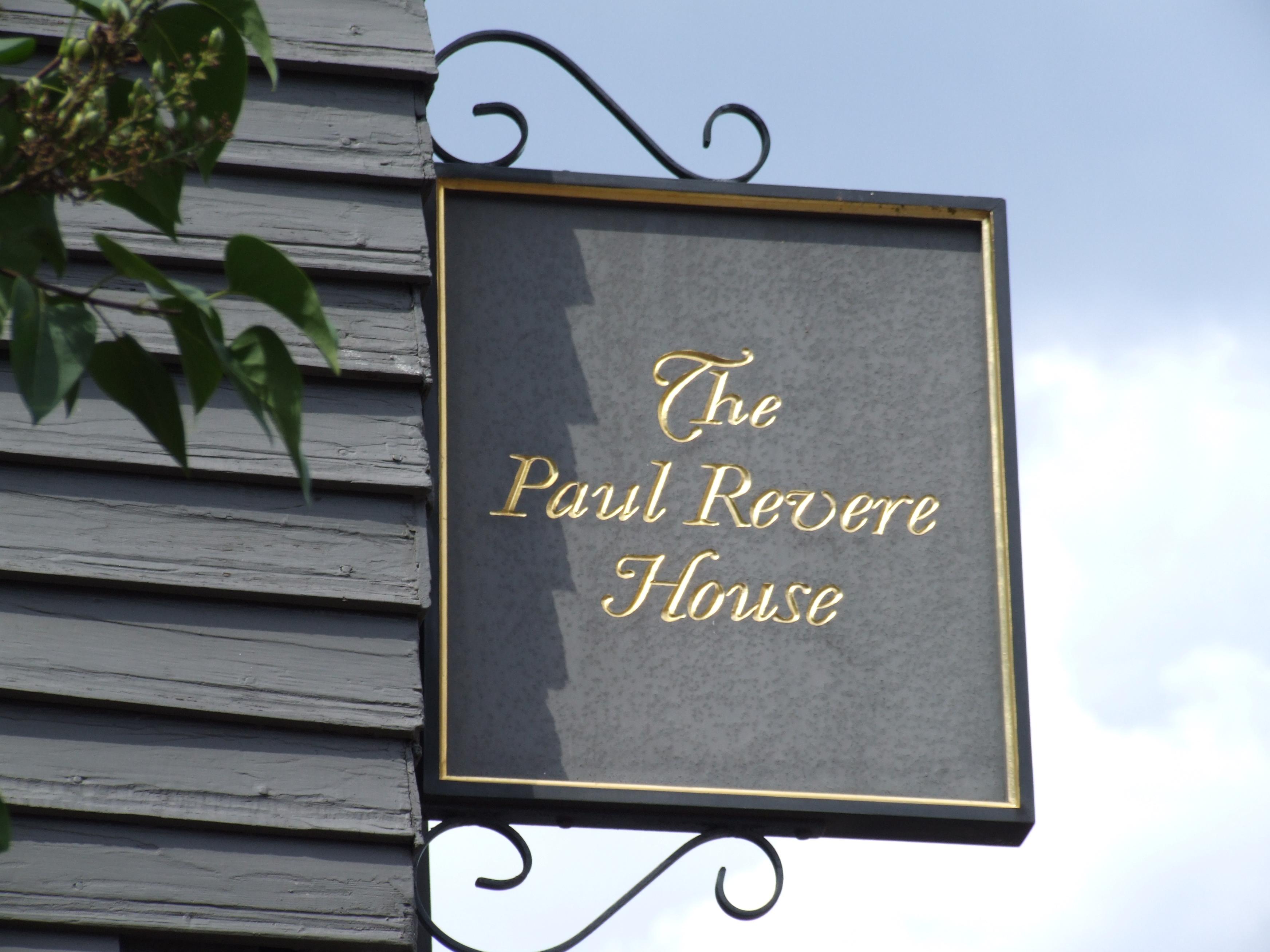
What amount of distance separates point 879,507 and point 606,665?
59cm

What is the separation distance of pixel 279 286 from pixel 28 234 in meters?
0.23

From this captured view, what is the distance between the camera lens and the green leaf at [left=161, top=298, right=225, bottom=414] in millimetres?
1438

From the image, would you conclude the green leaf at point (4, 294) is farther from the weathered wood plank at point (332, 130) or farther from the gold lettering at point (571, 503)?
the gold lettering at point (571, 503)

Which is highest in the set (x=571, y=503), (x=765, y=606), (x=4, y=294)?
(x=571, y=503)

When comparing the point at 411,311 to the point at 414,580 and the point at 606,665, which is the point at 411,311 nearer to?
the point at 414,580

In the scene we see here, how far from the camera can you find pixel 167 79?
148cm

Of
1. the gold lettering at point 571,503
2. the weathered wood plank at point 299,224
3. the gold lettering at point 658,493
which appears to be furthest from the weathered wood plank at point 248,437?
the gold lettering at point 658,493

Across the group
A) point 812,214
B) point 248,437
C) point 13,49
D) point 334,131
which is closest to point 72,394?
point 13,49

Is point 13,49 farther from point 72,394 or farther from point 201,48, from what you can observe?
point 72,394

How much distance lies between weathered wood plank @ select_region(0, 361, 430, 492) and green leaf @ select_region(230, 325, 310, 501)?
1.36 meters

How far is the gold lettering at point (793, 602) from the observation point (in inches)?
127

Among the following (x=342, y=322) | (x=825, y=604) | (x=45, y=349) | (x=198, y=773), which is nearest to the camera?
(x=45, y=349)

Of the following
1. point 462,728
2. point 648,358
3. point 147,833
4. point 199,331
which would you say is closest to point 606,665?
point 462,728

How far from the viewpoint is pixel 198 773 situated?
2.65 meters
